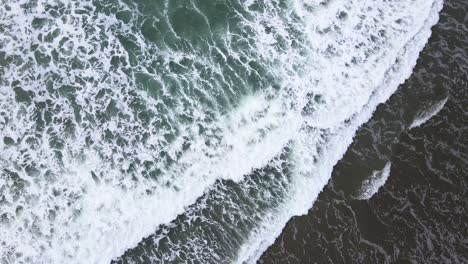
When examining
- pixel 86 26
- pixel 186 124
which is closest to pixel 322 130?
pixel 186 124

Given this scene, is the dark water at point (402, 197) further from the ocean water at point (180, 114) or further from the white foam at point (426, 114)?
the ocean water at point (180, 114)

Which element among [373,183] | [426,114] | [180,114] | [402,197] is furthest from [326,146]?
[180,114]

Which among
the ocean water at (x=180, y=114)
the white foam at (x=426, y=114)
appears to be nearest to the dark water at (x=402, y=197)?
the white foam at (x=426, y=114)

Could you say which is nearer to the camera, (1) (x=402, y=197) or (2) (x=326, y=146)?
(1) (x=402, y=197)

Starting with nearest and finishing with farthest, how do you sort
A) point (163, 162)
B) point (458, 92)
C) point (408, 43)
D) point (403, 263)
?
point (403, 263) → point (163, 162) → point (458, 92) → point (408, 43)

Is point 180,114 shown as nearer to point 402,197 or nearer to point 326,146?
point 326,146

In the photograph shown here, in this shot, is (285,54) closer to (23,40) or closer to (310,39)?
(310,39)

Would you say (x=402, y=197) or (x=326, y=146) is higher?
(x=326, y=146)
